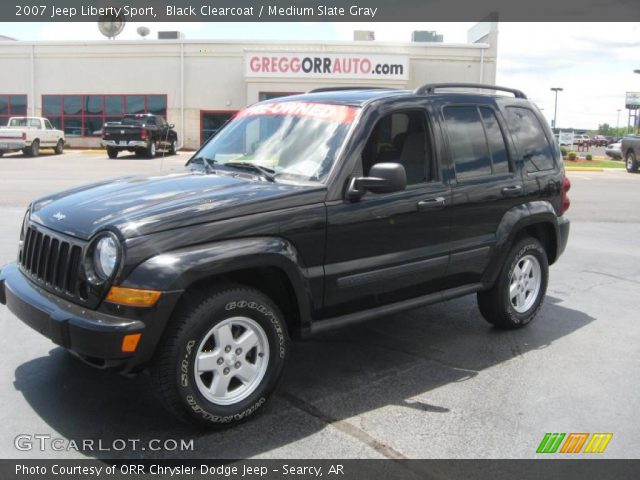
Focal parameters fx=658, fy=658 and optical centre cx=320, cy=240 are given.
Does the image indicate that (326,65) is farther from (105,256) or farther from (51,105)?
(105,256)

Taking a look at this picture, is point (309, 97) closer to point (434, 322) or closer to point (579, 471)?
point (434, 322)

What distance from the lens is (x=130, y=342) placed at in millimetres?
3350

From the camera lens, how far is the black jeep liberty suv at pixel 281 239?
3.48 metres

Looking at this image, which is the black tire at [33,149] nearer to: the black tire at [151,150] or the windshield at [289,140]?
the black tire at [151,150]

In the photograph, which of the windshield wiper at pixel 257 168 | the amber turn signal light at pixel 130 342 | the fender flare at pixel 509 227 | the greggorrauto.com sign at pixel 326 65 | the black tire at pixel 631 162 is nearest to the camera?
the amber turn signal light at pixel 130 342

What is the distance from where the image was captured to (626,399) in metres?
4.31

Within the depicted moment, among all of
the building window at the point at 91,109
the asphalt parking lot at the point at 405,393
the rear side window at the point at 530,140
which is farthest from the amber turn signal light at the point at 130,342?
the building window at the point at 91,109

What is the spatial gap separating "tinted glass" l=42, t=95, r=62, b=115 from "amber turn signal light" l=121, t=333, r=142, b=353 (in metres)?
36.0

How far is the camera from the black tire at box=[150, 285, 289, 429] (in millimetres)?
3498

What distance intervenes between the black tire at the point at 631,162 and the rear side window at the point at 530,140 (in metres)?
24.4

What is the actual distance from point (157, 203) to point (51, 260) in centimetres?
72

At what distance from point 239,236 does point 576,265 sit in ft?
20.0

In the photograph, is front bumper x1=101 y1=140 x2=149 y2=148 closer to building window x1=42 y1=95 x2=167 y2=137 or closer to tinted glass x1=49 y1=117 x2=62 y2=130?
building window x1=42 y1=95 x2=167 y2=137

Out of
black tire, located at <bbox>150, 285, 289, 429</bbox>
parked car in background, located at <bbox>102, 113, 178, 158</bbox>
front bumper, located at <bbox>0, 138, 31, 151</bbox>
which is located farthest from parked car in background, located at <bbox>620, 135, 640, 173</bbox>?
black tire, located at <bbox>150, 285, 289, 429</bbox>
